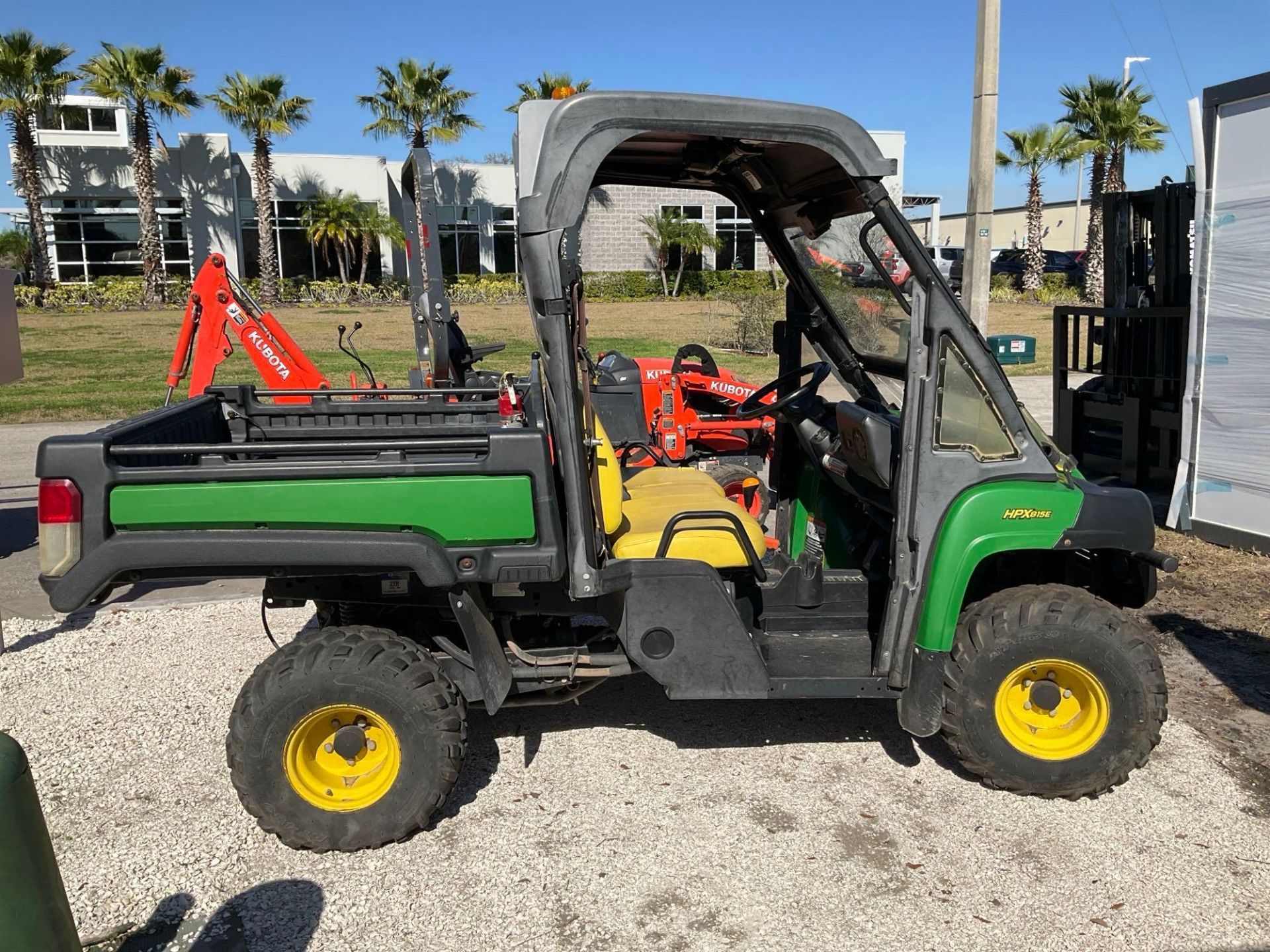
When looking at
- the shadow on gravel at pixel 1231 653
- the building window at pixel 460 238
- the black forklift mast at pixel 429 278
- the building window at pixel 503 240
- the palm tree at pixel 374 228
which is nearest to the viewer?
the shadow on gravel at pixel 1231 653

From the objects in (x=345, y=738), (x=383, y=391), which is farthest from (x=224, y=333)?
(x=345, y=738)

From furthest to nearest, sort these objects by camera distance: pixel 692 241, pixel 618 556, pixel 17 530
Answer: pixel 692 241
pixel 17 530
pixel 618 556

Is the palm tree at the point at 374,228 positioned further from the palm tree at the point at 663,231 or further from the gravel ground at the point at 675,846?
the gravel ground at the point at 675,846

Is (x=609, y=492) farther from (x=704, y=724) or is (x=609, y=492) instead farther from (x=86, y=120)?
(x=86, y=120)

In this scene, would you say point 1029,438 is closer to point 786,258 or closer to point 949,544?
point 949,544

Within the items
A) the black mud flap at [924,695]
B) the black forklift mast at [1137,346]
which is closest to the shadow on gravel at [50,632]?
the black mud flap at [924,695]

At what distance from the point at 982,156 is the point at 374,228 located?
30016mm

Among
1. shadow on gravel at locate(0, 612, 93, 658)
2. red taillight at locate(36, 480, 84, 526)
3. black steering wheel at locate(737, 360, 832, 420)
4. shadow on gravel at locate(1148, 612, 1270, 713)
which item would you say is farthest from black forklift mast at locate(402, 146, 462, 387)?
shadow on gravel at locate(1148, 612, 1270, 713)

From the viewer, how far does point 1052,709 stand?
3.77 metres

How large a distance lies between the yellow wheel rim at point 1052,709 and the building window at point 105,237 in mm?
35939

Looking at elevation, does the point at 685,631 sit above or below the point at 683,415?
below

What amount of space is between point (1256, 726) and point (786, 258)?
283cm

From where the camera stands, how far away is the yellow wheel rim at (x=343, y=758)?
3523mm

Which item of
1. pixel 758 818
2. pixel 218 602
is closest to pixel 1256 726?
pixel 758 818
